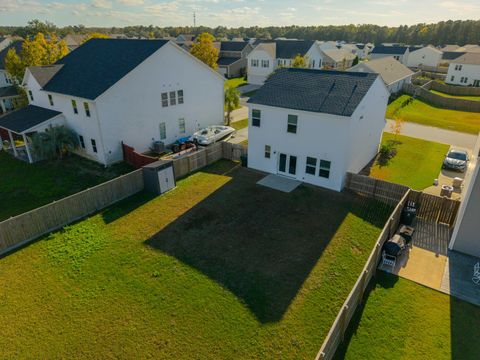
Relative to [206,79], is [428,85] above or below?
below

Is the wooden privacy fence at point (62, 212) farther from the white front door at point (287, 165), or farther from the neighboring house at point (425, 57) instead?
the neighboring house at point (425, 57)

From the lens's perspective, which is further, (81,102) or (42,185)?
(81,102)

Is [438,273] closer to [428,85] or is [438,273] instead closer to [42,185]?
[42,185]

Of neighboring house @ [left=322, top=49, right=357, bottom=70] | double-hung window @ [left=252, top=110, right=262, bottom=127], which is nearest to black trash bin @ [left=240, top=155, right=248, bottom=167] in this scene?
double-hung window @ [left=252, top=110, right=262, bottom=127]

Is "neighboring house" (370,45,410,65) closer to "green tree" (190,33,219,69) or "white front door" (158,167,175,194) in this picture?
"green tree" (190,33,219,69)

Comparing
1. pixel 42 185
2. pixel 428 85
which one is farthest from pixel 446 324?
pixel 428 85

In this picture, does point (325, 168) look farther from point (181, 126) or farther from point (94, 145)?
point (94, 145)
